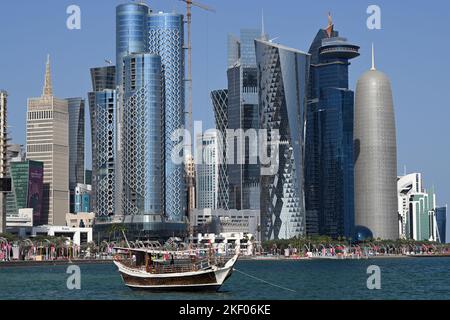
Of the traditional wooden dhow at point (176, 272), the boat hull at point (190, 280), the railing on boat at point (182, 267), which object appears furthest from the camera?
the railing on boat at point (182, 267)

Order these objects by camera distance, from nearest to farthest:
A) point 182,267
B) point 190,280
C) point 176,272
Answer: point 190,280 < point 176,272 < point 182,267

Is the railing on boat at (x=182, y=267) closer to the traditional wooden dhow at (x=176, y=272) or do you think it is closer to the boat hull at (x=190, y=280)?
the traditional wooden dhow at (x=176, y=272)

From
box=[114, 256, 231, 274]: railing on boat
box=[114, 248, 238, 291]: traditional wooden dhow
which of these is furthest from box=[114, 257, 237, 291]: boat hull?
box=[114, 256, 231, 274]: railing on boat

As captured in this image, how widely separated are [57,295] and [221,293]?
1762cm

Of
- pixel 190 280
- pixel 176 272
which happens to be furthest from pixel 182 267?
pixel 190 280

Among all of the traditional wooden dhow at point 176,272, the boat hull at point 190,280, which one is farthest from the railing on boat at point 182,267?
the boat hull at point 190,280

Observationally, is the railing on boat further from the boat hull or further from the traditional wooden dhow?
the boat hull

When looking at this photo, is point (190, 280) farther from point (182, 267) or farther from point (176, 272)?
point (182, 267)

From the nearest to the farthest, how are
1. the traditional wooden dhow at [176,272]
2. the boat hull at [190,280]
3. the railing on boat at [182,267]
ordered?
the boat hull at [190,280], the traditional wooden dhow at [176,272], the railing on boat at [182,267]
